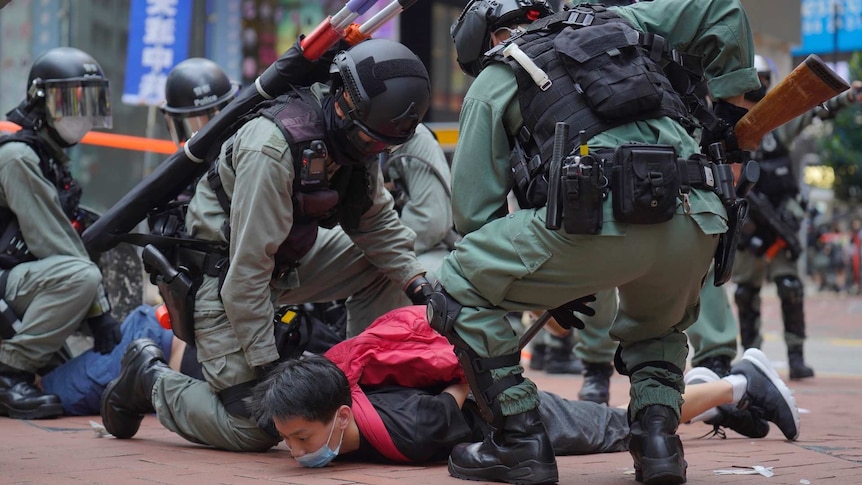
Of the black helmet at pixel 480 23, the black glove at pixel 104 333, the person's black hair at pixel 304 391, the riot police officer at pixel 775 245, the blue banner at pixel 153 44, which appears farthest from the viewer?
the blue banner at pixel 153 44

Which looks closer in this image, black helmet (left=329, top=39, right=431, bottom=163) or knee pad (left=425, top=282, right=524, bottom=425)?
knee pad (left=425, top=282, right=524, bottom=425)

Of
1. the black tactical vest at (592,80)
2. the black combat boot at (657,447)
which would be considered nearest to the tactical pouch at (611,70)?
the black tactical vest at (592,80)

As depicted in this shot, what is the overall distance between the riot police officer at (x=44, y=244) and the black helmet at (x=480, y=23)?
243cm

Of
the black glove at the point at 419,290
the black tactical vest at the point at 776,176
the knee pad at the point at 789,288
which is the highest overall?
the black tactical vest at the point at 776,176

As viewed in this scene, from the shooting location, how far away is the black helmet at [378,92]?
3.82 m

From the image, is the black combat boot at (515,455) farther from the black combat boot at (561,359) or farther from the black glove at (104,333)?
the black combat boot at (561,359)

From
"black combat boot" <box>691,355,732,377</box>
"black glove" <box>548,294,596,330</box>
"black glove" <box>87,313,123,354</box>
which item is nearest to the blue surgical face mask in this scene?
A: "black glove" <box>548,294,596,330</box>

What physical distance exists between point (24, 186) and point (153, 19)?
466 centimetres

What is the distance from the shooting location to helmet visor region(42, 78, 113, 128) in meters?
5.30

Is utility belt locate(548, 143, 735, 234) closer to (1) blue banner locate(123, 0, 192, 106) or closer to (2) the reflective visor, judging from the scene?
(2) the reflective visor

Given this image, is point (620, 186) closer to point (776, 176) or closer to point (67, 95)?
point (67, 95)

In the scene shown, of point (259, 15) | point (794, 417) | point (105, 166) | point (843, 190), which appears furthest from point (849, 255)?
point (794, 417)

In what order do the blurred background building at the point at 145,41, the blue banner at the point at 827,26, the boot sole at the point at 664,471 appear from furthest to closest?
the blue banner at the point at 827,26 < the blurred background building at the point at 145,41 < the boot sole at the point at 664,471

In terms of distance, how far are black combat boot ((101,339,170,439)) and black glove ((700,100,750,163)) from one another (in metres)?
2.31
